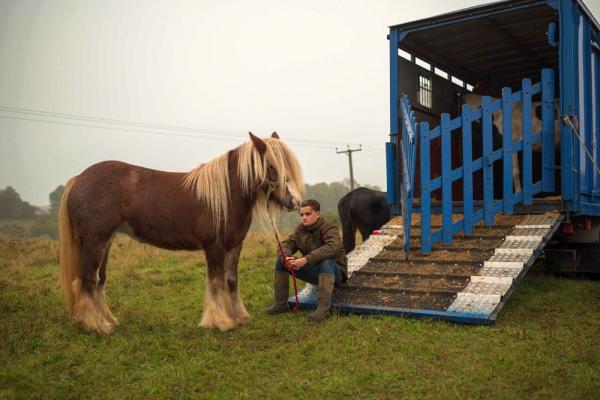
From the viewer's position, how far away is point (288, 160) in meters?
4.88

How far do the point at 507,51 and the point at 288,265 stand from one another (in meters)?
6.01

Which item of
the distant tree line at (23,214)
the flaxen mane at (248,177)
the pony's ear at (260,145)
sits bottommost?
the distant tree line at (23,214)

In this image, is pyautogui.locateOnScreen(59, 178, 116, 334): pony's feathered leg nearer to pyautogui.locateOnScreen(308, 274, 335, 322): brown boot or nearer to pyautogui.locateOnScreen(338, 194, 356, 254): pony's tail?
pyautogui.locateOnScreen(308, 274, 335, 322): brown boot

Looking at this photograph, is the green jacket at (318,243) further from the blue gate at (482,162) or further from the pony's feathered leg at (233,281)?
the blue gate at (482,162)

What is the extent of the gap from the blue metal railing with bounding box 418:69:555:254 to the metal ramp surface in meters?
0.20

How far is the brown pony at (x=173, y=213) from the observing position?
186 inches

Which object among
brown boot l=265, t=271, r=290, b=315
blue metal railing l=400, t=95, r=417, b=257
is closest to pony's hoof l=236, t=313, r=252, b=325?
brown boot l=265, t=271, r=290, b=315

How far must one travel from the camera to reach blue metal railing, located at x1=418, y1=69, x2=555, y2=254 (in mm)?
5922

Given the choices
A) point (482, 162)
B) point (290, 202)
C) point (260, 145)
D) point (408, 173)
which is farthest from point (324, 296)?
point (482, 162)

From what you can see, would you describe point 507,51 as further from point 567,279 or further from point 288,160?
point 288,160

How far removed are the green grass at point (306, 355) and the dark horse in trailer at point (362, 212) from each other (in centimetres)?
219

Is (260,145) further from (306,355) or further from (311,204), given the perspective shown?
(306,355)

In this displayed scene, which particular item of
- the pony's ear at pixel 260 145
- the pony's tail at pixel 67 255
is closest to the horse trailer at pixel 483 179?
the pony's ear at pixel 260 145

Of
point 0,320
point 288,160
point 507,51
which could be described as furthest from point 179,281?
point 507,51
